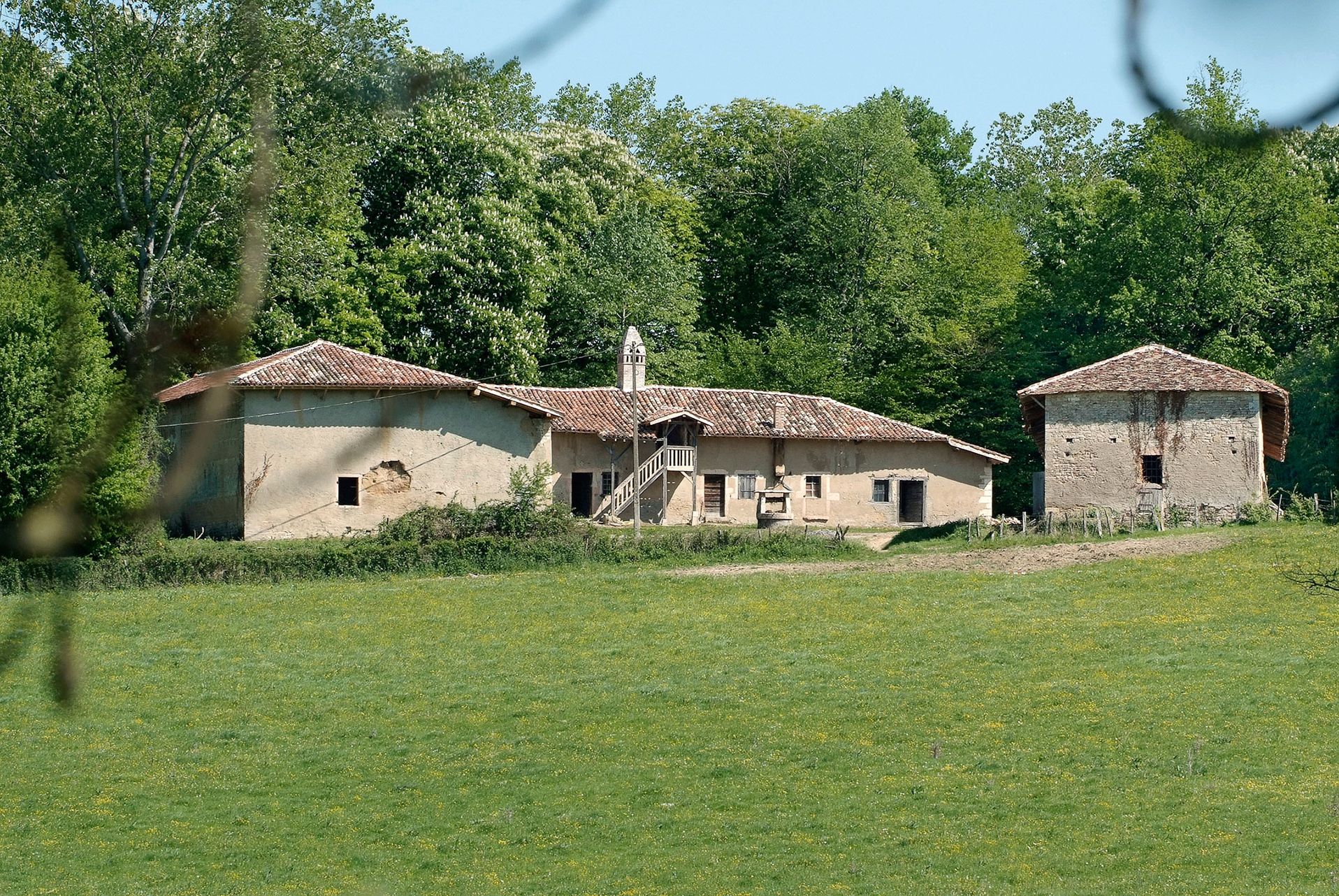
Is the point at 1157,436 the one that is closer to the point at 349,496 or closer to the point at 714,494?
the point at 714,494

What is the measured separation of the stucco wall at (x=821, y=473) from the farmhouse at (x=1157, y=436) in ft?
21.2

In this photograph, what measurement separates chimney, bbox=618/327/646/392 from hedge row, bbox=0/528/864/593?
30.9 ft

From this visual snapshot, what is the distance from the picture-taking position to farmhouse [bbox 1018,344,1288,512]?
43.6 meters

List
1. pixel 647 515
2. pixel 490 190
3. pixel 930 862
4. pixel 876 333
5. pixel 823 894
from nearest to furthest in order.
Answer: pixel 823 894, pixel 930 862, pixel 647 515, pixel 490 190, pixel 876 333

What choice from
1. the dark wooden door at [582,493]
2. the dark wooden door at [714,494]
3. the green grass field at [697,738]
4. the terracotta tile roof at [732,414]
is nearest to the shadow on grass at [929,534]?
the terracotta tile roof at [732,414]

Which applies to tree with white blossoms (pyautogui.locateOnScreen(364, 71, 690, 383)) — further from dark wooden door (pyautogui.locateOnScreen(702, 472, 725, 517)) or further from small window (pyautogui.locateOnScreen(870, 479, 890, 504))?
small window (pyautogui.locateOnScreen(870, 479, 890, 504))

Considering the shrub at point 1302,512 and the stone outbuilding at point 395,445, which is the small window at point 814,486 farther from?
the shrub at point 1302,512

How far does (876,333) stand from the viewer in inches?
2436

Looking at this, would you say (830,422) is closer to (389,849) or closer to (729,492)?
(729,492)

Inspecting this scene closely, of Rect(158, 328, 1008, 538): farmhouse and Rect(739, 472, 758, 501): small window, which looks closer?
Rect(158, 328, 1008, 538): farmhouse

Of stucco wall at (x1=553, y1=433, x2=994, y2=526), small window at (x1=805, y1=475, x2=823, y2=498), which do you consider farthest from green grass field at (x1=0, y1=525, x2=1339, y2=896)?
small window at (x1=805, y1=475, x2=823, y2=498)

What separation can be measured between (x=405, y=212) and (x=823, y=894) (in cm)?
3521

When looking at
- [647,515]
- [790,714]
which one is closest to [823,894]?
[790,714]

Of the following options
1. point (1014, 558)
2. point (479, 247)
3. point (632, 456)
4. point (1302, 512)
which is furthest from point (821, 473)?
point (1302, 512)
